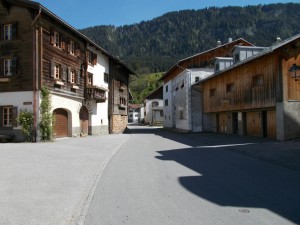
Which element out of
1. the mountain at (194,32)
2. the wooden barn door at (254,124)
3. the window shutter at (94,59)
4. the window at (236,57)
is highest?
Answer: the mountain at (194,32)

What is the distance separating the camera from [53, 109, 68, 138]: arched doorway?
80.1 feet

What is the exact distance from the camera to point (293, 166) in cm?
1012

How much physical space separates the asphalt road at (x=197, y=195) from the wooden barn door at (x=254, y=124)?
12.5m

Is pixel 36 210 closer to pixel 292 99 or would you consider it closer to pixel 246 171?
pixel 246 171

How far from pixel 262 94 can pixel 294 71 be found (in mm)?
2866

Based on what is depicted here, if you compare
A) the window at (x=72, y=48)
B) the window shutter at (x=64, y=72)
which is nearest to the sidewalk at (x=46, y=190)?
the window shutter at (x=64, y=72)

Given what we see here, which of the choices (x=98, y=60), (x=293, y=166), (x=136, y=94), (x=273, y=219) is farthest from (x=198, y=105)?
(x=136, y=94)

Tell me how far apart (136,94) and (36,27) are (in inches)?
4067

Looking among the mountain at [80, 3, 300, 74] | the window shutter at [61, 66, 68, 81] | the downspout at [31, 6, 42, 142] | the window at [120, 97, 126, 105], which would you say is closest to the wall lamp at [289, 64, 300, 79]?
the downspout at [31, 6, 42, 142]

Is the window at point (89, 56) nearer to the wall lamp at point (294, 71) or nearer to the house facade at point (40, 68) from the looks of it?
the house facade at point (40, 68)

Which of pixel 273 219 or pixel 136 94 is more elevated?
pixel 136 94

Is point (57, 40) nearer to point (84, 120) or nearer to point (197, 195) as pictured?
point (84, 120)

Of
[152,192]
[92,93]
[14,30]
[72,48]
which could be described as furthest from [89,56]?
[152,192]

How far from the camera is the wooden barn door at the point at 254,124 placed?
2259 centimetres
